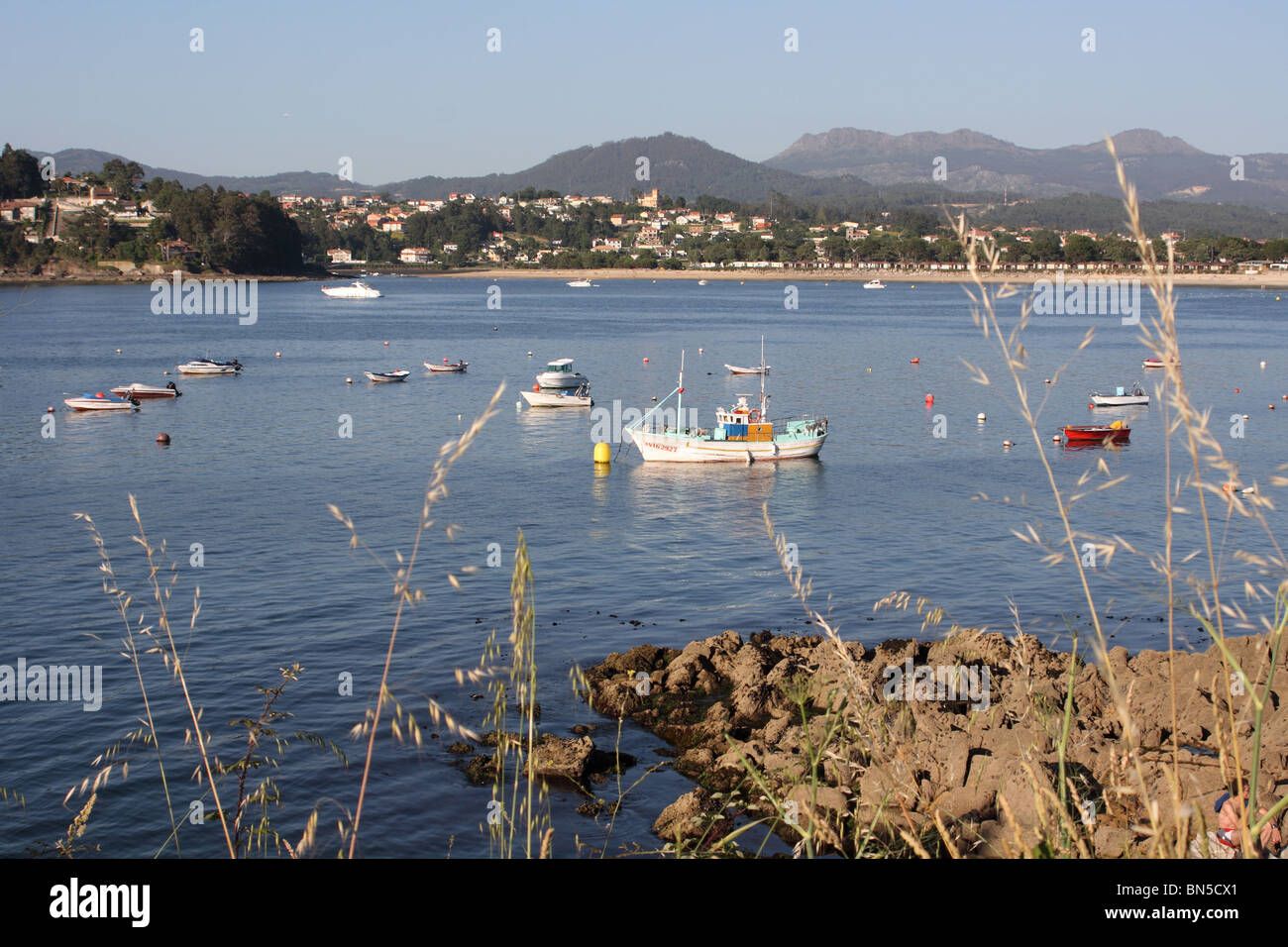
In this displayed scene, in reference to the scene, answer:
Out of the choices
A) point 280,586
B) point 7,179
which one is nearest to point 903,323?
point 280,586

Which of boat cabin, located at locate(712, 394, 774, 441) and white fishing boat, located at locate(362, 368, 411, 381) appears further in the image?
white fishing boat, located at locate(362, 368, 411, 381)

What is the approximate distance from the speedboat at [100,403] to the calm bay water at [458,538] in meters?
1.26

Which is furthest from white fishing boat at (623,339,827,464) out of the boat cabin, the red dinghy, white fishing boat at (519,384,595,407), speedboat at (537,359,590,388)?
speedboat at (537,359,590,388)

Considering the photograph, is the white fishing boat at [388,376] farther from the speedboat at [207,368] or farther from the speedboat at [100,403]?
the speedboat at [100,403]

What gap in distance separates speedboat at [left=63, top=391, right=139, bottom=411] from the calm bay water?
1260 millimetres

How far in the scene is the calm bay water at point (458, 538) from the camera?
16125mm

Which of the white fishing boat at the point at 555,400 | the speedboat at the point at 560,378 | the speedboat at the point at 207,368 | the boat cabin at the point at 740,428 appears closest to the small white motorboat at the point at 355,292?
the speedboat at the point at 207,368

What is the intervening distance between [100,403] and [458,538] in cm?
3538

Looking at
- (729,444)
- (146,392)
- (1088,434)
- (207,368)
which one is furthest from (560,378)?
(1088,434)

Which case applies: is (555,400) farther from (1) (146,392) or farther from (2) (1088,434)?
(2) (1088,434)

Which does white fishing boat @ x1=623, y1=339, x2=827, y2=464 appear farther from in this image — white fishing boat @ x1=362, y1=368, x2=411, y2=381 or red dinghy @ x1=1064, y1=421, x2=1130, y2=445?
white fishing boat @ x1=362, y1=368, x2=411, y2=381

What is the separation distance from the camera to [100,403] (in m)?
55.7

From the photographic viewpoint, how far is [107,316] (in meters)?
121

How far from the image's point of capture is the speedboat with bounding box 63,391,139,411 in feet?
182
